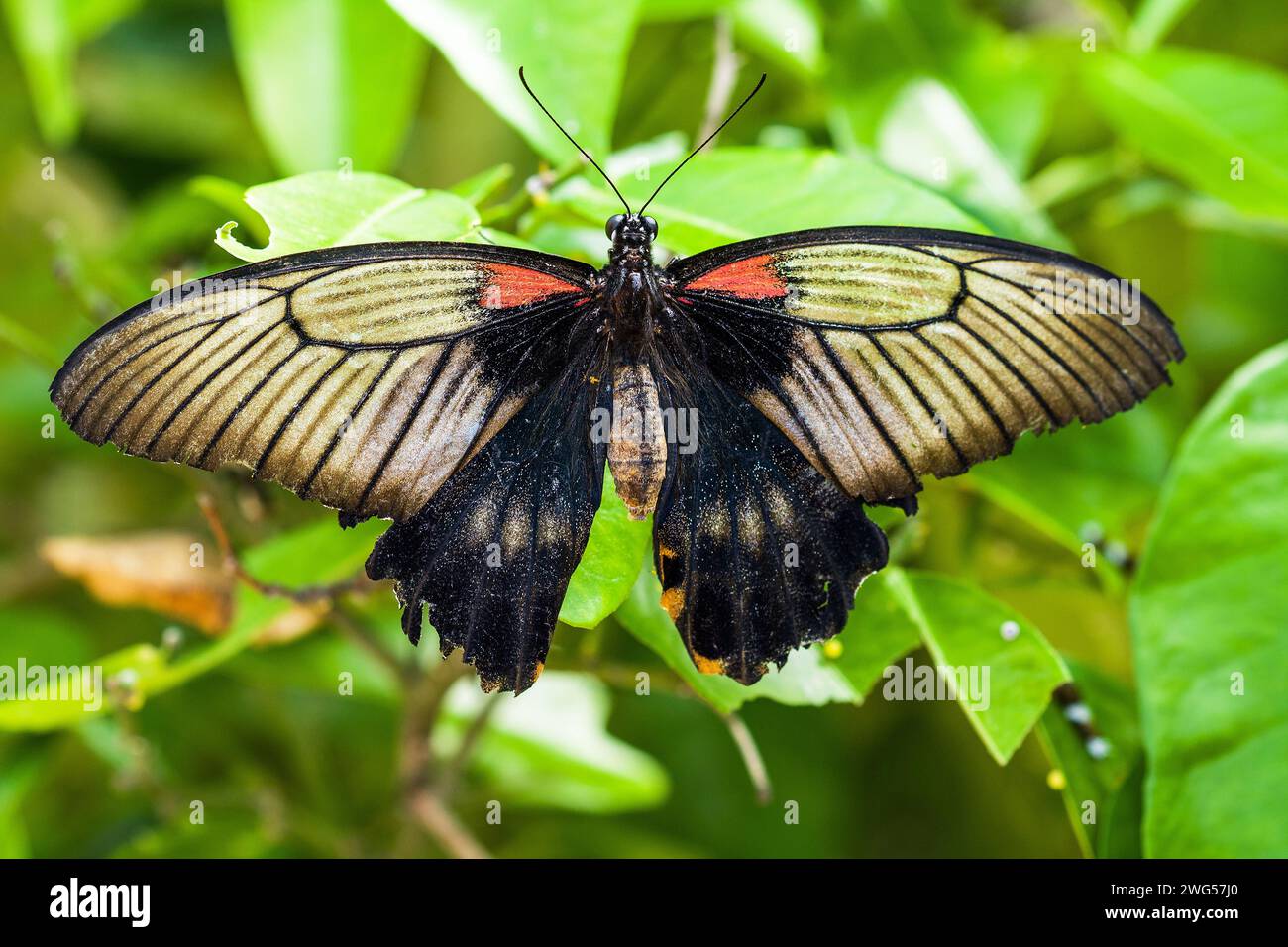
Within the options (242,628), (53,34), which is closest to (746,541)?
(242,628)

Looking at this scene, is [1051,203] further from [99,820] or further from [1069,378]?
[99,820]

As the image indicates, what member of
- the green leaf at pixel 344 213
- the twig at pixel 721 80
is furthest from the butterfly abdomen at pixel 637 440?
the twig at pixel 721 80

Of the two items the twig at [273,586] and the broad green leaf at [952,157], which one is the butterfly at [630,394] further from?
the broad green leaf at [952,157]

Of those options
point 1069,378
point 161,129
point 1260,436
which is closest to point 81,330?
point 161,129

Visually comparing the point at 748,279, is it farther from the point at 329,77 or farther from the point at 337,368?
the point at 329,77

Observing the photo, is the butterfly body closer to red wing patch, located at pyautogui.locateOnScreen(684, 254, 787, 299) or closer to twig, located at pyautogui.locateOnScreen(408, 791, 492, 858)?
red wing patch, located at pyautogui.locateOnScreen(684, 254, 787, 299)

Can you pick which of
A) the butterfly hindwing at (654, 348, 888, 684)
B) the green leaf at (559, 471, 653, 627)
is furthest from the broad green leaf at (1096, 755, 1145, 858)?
the green leaf at (559, 471, 653, 627)
